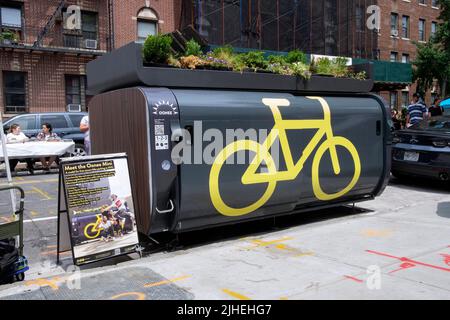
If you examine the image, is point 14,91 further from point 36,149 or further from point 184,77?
point 184,77

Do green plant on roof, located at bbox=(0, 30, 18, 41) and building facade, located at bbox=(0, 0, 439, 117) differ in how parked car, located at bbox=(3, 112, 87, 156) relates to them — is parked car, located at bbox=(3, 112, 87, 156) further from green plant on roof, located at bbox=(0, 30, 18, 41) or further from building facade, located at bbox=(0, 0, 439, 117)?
green plant on roof, located at bbox=(0, 30, 18, 41)

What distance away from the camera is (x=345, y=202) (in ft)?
22.9

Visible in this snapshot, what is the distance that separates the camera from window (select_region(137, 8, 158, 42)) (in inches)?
920

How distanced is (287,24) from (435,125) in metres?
19.5

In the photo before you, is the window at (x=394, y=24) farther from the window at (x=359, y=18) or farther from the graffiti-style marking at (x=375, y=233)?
the graffiti-style marking at (x=375, y=233)

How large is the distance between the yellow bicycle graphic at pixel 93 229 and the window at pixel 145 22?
20039 millimetres

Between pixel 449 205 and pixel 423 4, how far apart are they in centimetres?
3738

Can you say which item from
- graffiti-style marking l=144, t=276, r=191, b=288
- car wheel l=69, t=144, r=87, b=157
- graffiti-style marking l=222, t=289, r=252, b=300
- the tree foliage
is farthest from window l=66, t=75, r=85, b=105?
the tree foliage

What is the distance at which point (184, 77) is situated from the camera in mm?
5242

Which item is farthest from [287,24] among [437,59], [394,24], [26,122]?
[26,122]

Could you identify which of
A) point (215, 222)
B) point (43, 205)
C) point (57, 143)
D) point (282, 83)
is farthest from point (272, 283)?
point (57, 143)

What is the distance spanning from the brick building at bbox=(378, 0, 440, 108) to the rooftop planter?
31522 mm

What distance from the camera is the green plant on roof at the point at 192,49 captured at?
561 cm
